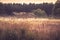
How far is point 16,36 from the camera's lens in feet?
59.2

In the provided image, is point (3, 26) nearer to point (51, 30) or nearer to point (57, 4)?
point (51, 30)

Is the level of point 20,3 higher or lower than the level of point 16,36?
lower

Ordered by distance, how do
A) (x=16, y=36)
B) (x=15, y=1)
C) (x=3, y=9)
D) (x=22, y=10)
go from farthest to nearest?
(x=15, y=1), (x=22, y=10), (x=3, y=9), (x=16, y=36)

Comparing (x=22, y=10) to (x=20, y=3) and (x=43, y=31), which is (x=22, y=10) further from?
(x=43, y=31)

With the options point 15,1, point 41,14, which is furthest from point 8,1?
point 41,14

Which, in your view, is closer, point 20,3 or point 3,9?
point 3,9

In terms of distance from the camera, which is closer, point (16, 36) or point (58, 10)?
point (16, 36)

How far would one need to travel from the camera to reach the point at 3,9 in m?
43.8

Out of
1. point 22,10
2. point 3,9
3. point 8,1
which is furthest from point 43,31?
point 8,1

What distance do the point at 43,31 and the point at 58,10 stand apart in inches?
738

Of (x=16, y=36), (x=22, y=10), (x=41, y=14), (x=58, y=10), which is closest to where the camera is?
(x=16, y=36)

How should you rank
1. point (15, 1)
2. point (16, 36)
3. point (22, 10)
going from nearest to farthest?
1. point (16, 36)
2. point (22, 10)
3. point (15, 1)

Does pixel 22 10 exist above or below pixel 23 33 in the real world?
below

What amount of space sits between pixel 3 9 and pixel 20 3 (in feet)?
19.1
